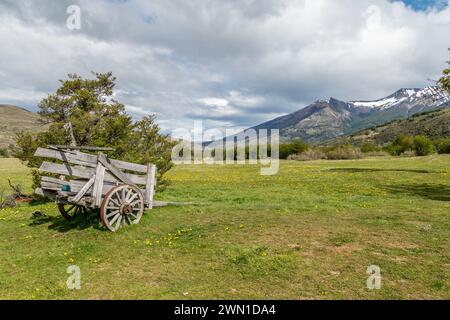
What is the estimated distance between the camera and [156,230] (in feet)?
42.3

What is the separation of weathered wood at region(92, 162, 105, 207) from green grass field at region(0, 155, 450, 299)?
4.26ft

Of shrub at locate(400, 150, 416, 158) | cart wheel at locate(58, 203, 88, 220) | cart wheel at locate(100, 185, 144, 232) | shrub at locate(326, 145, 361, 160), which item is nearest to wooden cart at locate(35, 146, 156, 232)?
cart wheel at locate(100, 185, 144, 232)

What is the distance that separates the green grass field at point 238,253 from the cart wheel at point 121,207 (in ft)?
1.73

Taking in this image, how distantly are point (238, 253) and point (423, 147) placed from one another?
77371 mm

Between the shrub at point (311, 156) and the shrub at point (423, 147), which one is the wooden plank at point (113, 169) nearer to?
the shrub at point (311, 156)

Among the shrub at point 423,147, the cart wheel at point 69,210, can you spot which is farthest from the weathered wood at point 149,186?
the shrub at point 423,147

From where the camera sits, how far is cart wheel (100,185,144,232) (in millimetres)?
12227

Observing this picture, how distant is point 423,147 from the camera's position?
73.3 m

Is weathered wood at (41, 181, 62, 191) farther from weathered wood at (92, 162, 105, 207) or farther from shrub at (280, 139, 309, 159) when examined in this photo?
shrub at (280, 139, 309, 159)

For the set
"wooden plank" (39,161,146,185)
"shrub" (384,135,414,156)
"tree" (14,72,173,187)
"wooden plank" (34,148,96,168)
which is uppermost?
"shrub" (384,135,414,156)

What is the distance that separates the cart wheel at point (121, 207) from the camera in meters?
12.2

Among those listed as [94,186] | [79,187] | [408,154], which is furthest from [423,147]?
[79,187]

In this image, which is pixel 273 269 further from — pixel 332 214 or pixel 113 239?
pixel 332 214

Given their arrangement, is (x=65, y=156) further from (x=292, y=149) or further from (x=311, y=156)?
(x=292, y=149)
